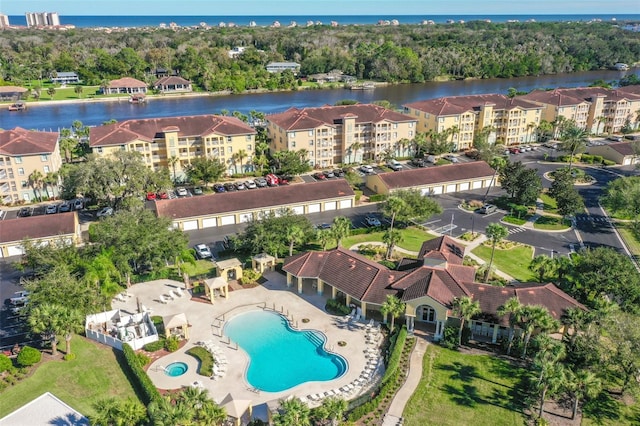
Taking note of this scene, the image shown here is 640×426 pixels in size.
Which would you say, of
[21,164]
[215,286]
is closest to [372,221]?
[215,286]

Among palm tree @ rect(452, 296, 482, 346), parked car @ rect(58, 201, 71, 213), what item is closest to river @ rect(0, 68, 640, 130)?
parked car @ rect(58, 201, 71, 213)

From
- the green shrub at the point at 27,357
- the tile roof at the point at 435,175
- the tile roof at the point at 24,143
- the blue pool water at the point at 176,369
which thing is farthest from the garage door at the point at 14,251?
the tile roof at the point at 435,175

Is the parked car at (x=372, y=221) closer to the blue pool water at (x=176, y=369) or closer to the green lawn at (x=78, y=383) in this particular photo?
the blue pool water at (x=176, y=369)

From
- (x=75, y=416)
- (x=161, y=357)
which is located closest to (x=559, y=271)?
(x=161, y=357)

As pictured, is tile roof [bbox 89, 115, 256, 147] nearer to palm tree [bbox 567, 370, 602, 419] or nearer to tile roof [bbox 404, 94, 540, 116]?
tile roof [bbox 404, 94, 540, 116]

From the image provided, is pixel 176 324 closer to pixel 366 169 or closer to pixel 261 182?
pixel 261 182

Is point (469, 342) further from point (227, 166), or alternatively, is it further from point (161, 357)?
point (227, 166)
